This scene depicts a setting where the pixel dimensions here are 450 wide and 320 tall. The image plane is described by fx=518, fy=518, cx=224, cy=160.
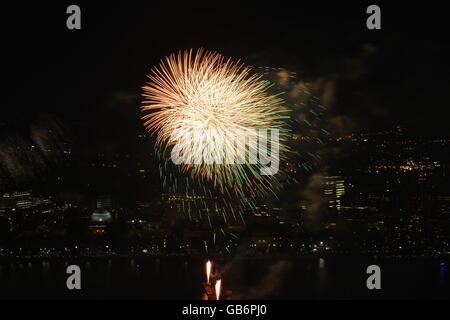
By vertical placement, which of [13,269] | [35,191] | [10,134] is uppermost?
[10,134]

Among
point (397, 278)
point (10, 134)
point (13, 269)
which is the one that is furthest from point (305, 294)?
point (10, 134)

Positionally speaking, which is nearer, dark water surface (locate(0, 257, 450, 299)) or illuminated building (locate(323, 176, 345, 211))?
dark water surface (locate(0, 257, 450, 299))

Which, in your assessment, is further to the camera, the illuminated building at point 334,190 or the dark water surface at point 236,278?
the illuminated building at point 334,190

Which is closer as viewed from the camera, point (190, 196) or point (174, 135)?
point (174, 135)

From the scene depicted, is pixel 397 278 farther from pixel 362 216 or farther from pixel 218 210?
pixel 218 210

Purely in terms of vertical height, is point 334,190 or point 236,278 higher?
point 334,190

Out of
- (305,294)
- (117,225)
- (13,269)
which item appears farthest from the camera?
(117,225)

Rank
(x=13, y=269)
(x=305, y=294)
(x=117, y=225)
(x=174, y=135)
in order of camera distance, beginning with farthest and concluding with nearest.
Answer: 1. (x=117, y=225)
2. (x=13, y=269)
3. (x=305, y=294)
4. (x=174, y=135)

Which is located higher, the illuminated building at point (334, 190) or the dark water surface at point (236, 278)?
the illuminated building at point (334, 190)

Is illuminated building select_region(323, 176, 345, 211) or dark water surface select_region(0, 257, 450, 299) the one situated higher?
illuminated building select_region(323, 176, 345, 211)

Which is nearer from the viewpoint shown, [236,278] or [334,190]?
[236,278]

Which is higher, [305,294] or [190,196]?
[190,196]
